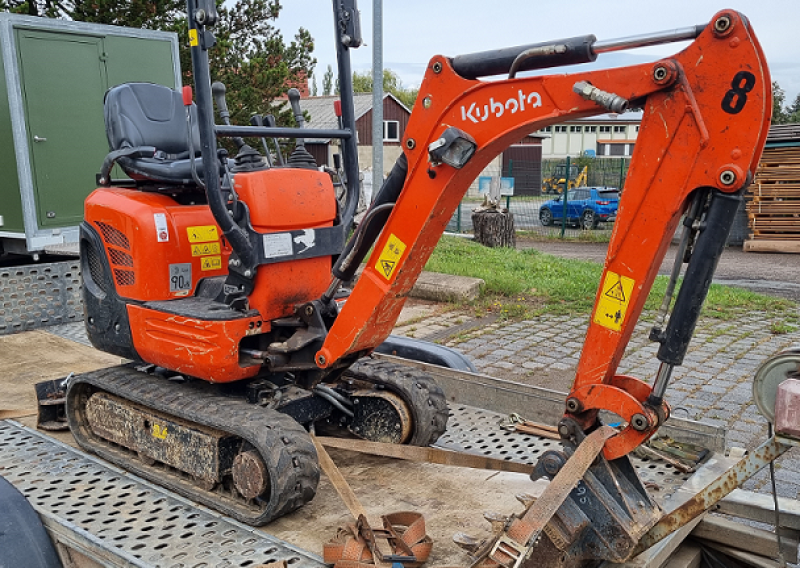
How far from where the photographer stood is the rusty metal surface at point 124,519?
3018 millimetres

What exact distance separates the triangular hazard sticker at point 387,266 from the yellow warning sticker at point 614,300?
973mm

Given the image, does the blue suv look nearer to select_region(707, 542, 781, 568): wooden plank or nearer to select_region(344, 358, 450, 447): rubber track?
select_region(344, 358, 450, 447): rubber track

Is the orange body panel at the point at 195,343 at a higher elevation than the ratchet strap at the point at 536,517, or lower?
higher

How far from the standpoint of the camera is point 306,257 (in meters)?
3.95

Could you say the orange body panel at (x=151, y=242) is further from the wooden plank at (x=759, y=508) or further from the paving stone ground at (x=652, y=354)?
the wooden plank at (x=759, y=508)

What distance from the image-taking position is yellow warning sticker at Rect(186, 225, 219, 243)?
412 centimetres

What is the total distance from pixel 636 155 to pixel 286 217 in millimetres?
1792

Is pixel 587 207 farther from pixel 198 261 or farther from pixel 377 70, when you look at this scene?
pixel 198 261

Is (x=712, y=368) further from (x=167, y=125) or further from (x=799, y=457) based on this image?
(x=167, y=125)

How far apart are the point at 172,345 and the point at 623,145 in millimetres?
63455

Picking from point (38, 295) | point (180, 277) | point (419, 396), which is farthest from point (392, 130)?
point (419, 396)

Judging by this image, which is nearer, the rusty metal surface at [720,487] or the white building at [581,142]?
the rusty metal surface at [720,487]

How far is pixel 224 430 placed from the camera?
3543mm

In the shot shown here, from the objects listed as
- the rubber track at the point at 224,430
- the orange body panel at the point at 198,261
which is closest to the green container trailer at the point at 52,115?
the orange body panel at the point at 198,261
